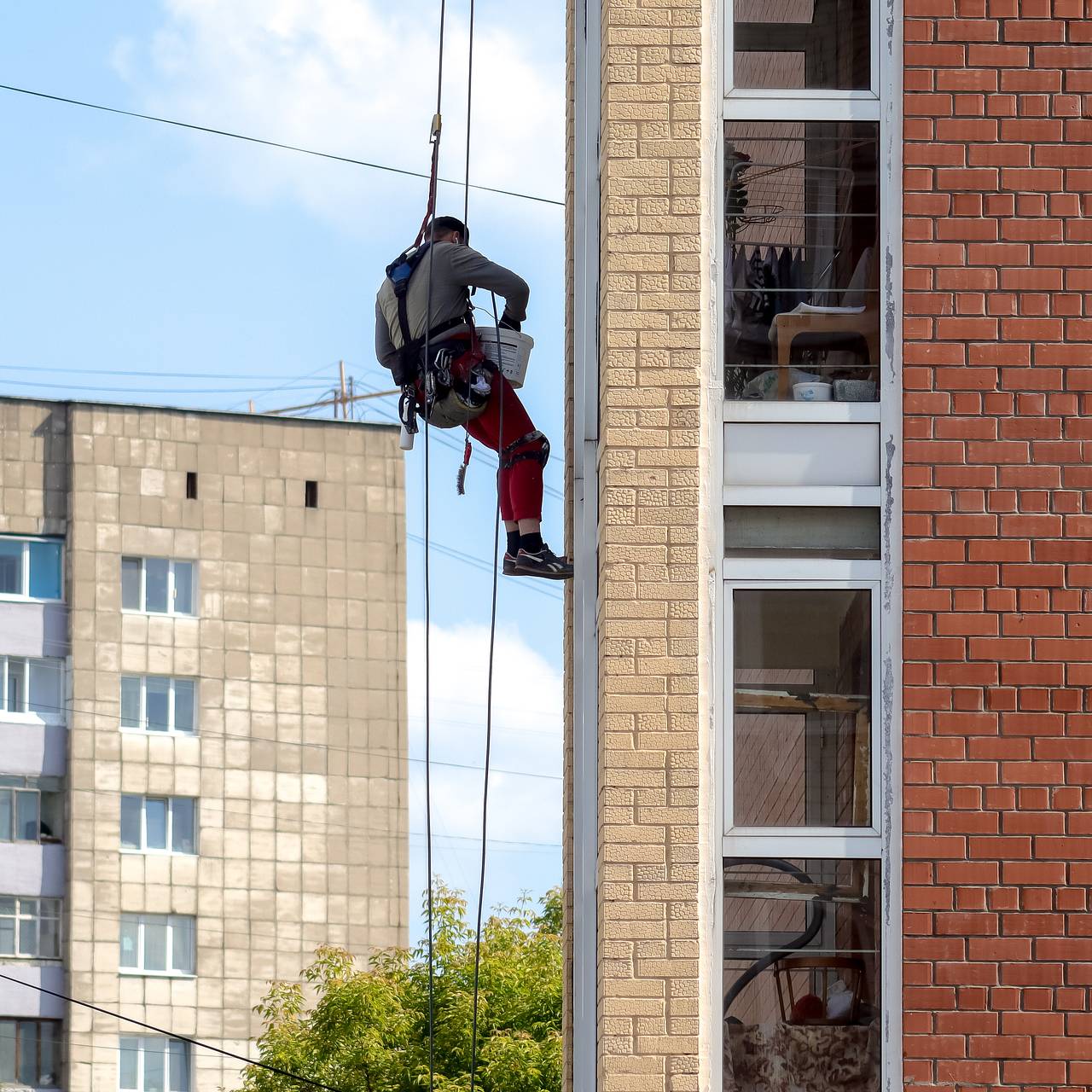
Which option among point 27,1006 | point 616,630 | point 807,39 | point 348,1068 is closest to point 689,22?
point 807,39

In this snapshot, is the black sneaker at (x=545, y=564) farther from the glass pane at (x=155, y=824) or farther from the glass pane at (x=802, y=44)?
the glass pane at (x=155, y=824)

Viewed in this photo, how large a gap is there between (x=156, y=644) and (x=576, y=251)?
39.9 meters

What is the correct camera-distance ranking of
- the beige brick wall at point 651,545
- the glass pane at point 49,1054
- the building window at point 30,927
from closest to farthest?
the beige brick wall at point 651,545
the glass pane at point 49,1054
the building window at point 30,927

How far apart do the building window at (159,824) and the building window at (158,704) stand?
1527mm

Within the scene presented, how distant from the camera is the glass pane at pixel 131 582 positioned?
49031mm

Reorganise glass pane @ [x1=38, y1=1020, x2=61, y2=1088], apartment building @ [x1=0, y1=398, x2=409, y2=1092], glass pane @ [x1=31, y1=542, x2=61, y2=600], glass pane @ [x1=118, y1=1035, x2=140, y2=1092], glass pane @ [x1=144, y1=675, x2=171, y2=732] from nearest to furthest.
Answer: glass pane @ [x1=38, y1=1020, x2=61, y2=1088]
glass pane @ [x1=118, y1=1035, x2=140, y2=1092]
apartment building @ [x1=0, y1=398, x2=409, y2=1092]
glass pane @ [x1=31, y1=542, x2=61, y2=600]
glass pane @ [x1=144, y1=675, x2=171, y2=732]

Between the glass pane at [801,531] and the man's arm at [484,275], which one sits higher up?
the man's arm at [484,275]

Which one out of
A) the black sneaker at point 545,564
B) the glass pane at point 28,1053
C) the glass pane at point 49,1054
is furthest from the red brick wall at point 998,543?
the glass pane at point 49,1054

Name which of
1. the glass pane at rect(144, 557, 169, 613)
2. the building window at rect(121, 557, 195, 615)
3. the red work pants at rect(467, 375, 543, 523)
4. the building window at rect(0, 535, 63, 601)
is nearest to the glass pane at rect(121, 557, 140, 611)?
the building window at rect(121, 557, 195, 615)

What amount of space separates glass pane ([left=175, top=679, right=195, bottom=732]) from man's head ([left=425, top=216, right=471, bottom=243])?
3981 centimetres

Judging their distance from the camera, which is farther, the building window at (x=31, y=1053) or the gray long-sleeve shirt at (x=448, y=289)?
the building window at (x=31, y=1053)

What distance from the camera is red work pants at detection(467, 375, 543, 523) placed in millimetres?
10094

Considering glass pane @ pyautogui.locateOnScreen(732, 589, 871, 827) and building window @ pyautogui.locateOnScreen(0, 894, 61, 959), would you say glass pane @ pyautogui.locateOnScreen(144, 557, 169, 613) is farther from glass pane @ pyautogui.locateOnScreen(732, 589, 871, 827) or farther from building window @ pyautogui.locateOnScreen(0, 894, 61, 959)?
glass pane @ pyautogui.locateOnScreen(732, 589, 871, 827)

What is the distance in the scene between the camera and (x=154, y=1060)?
155 feet
